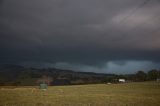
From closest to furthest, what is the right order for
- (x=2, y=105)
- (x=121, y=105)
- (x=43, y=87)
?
(x=2, y=105), (x=121, y=105), (x=43, y=87)

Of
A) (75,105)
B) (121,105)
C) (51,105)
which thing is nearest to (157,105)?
(121,105)

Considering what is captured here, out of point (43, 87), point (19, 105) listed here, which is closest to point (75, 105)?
point (19, 105)

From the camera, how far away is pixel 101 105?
1284 inches

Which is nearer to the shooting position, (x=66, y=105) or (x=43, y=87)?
(x=66, y=105)

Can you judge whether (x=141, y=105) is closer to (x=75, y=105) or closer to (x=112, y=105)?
(x=112, y=105)

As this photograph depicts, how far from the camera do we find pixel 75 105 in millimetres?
Answer: 32250

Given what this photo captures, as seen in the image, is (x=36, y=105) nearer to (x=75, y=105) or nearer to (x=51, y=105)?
(x=51, y=105)

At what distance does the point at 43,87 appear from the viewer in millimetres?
95625

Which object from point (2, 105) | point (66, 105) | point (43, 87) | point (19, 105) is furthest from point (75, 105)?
point (43, 87)

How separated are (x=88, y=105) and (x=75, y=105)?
73.4 inches

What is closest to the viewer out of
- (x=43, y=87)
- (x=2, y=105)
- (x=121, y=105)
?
(x=2, y=105)

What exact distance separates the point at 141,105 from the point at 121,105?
290 cm

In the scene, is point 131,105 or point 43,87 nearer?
point 131,105

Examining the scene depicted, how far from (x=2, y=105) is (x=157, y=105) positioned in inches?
873
